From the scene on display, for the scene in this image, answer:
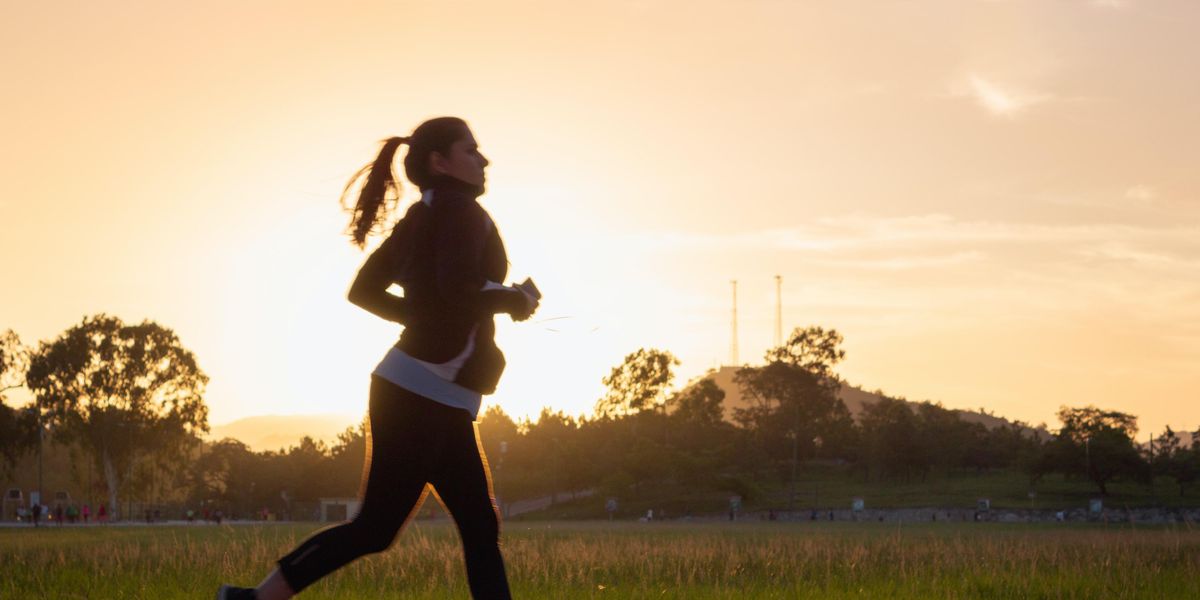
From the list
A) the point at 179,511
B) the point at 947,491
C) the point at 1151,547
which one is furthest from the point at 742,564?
the point at 179,511

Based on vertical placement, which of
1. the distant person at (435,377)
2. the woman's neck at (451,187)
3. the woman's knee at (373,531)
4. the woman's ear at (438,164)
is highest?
the woman's ear at (438,164)

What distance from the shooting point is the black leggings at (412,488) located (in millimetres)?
4176

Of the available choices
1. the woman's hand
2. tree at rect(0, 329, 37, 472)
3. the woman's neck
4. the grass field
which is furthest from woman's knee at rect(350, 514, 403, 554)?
tree at rect(0, 329, 37, 472)

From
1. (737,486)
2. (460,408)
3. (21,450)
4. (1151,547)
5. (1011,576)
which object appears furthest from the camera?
(737,486)

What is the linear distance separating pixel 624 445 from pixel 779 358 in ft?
68.6

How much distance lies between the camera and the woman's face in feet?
14.6

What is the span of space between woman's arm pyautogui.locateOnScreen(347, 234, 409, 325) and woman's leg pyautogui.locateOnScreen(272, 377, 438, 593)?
0.96 feet

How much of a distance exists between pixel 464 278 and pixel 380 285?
40 cm

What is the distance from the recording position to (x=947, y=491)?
9112 centimetres

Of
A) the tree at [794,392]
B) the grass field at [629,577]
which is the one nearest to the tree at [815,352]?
the tree at [794,392]

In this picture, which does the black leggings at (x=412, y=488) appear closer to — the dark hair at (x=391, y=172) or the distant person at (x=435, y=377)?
the distant person at (x=435, y=377)

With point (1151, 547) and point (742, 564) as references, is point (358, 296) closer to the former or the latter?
point (742, 564)

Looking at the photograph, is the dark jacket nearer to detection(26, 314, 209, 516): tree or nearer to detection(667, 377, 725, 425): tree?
detection(26, 314, 209, 516): tree

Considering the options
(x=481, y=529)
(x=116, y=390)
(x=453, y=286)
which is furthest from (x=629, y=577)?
(x=116, y=390)
